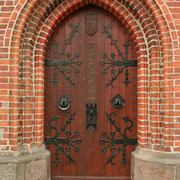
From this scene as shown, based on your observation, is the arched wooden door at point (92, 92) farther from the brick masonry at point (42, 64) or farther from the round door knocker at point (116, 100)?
the brick masonry at point (42, 64)

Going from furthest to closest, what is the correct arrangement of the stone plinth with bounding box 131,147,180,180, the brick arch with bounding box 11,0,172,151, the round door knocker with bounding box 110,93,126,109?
the round door knocker with bounding box 110,93,126,109, the brick arch with bounding box 11,0,172,151, the stone plinth with bounding box 131,147,180,180

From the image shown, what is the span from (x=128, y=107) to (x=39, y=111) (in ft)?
4.97

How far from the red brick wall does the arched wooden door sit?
0.62 feet

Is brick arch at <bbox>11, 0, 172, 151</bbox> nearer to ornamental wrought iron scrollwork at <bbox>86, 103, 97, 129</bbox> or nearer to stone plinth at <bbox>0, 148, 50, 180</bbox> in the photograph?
stone plinth at <bbox>0, 148, 50, 180</bbox>

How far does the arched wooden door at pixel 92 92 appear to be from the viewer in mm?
3354

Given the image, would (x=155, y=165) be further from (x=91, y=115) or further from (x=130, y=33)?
(x=130, y=33)

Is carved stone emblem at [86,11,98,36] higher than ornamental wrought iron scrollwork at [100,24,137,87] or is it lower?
higher

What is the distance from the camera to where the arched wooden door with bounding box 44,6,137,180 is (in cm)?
335

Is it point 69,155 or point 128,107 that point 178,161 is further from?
point 69,155

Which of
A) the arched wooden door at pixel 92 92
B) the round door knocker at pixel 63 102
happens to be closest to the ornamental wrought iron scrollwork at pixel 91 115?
the arched wooden door at pixel 92 92

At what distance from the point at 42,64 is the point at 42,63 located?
2 cm

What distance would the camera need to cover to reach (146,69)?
124 inches

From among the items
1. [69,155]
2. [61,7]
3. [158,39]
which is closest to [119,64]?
[158,39]

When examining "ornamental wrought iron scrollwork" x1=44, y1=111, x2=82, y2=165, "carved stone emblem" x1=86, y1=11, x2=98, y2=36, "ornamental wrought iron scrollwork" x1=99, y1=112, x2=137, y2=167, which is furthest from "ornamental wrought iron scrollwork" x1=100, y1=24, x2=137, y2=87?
"ornamental wrought iron scrollwork" x1=44, y1=111, x2=82, y2=165
